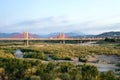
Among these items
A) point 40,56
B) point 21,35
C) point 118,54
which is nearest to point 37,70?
point 40,56

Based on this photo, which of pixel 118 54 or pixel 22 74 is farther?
pixel 118 54

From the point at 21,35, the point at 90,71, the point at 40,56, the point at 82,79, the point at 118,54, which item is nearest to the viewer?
the point at 82,79

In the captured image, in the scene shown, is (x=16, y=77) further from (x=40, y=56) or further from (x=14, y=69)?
(x=40, y=56)

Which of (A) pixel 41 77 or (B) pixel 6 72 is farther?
(B) pixel 6 72

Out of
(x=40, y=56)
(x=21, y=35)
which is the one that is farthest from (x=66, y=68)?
(x=21, y=35)

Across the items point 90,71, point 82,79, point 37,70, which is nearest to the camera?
point 82,79

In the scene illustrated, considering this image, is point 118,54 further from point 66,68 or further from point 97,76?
point 97,76

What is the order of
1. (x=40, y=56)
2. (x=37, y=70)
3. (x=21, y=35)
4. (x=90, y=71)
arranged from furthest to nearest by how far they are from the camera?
(x=21, y=35), (x=40, y=56), (x=37, y=70), (x=90, y=71)

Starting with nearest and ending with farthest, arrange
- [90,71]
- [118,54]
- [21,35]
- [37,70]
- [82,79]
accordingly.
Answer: [82,79] < [90,71] < [37,70] < [118,54] < [21,35]
